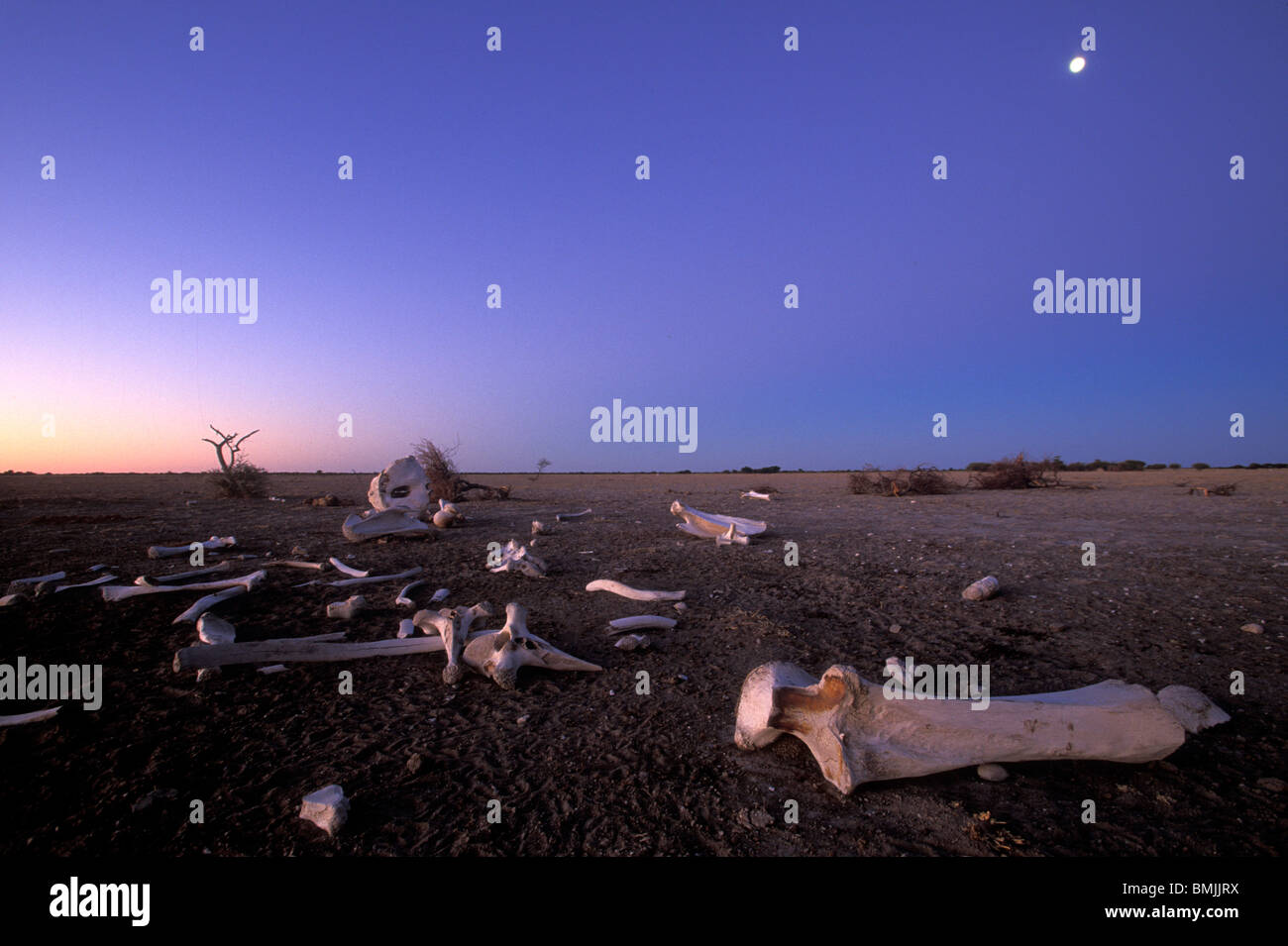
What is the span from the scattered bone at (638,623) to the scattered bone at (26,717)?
281cm

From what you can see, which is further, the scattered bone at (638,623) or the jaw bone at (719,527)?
the jaw bone at (719,527)

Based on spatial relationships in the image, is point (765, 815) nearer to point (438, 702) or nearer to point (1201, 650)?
point (438, 702)

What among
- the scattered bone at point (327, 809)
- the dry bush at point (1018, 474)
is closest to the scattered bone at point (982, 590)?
the scattered bone at point (327, 809)

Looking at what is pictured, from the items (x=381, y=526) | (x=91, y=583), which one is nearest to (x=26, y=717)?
(x=91, y=583)

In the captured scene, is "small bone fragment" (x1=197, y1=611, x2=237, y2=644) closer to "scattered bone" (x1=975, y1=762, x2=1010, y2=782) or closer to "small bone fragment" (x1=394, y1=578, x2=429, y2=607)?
"small bone fragment" (x1=394, y1=578, x2=429, y2=607)

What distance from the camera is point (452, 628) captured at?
3.23 metres

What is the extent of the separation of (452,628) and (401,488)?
4.69 meters

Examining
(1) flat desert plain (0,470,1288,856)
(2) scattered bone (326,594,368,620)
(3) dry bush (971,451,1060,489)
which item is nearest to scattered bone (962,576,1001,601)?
(1) flat desert plain (0,470,1288,856)

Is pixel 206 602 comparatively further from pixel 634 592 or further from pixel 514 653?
pixel 634 592

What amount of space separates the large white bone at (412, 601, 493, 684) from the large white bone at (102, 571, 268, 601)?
1805mm

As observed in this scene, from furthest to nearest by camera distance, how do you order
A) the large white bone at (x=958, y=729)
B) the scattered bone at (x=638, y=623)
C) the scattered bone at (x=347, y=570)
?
the scattered bone at (x=347, y=570), the scattered bone at (x=638, y=623), the large white bone at (x=958, y=729)

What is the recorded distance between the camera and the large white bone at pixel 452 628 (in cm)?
298

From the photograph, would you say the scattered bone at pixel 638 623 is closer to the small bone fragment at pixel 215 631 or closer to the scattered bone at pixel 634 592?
the scattered bone at pixel 634 592
